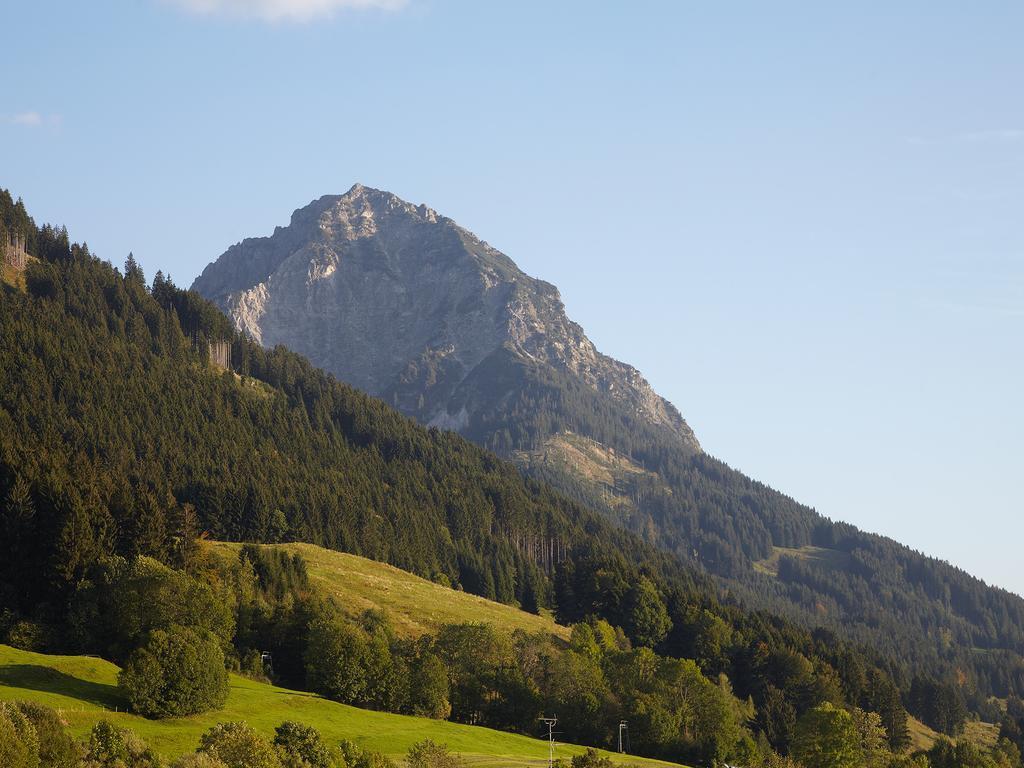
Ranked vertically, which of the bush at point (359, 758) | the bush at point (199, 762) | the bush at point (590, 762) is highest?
the bush at point (590, 762)

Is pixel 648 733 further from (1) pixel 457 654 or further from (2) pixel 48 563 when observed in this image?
(2) pixel 48 563

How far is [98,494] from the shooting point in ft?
435

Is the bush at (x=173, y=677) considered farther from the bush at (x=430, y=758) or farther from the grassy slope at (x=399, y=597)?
the grassy slope at (x=399, y=597)

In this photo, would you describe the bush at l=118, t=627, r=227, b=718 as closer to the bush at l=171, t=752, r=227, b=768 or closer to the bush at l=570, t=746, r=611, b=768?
the bush at l=171, t=752, r=227, b=768

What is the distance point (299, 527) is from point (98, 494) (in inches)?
2722

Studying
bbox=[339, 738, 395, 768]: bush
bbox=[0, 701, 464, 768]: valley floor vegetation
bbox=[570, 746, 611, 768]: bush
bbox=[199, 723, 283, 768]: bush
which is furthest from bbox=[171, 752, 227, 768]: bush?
bbox=[570, 746, 611, 768]: bush

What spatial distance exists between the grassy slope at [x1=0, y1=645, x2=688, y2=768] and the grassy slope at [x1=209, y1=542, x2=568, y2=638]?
1437 inches

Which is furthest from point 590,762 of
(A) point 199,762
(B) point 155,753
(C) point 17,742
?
(C) point 17,742

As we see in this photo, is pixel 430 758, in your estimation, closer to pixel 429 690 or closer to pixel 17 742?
pixel 17 742

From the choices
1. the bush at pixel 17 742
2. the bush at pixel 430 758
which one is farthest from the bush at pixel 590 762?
the bush at pixel 17 742

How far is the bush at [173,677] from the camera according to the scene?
98125 mm

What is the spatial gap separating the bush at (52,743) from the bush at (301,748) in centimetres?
1520

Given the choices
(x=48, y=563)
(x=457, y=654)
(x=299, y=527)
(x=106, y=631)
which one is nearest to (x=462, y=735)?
(x=457, y=654)

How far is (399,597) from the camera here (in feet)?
570
